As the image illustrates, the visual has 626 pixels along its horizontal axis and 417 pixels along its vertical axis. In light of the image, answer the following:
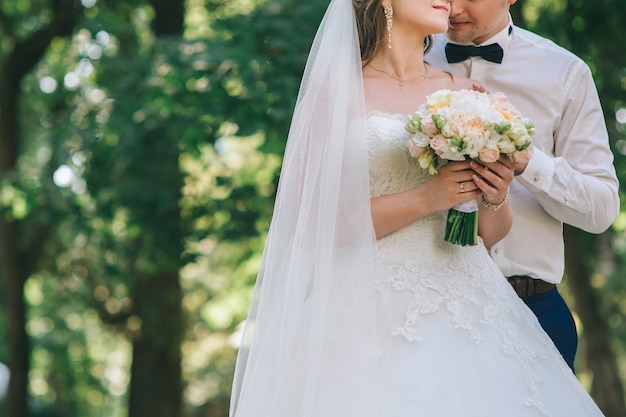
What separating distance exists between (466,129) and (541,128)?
0.90m

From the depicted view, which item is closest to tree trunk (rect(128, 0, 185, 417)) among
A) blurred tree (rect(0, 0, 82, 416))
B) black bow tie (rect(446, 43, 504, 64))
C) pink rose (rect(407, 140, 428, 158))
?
blurred tree (rect(0, 0, 82, 416))

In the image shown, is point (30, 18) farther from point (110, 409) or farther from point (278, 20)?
point (110, 409)

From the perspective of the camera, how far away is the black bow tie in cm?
395

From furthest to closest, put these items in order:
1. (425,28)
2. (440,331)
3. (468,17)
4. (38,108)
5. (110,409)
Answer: (110,409)
(38,108)
(468,17)
(425,28)
(440,331)

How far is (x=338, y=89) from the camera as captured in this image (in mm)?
3477

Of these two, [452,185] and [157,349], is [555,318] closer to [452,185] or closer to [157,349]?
[452,185]

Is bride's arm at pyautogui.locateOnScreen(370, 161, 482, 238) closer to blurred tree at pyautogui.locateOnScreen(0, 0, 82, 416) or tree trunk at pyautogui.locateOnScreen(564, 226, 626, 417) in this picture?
tree trunk at pyautogui.locateOnScreen(564, 226, 626, 417)

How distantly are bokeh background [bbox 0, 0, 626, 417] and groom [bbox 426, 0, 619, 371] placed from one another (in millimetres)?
2894

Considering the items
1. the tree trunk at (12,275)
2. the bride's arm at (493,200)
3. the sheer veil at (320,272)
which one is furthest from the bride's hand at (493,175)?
the tree trunk at (12,275)

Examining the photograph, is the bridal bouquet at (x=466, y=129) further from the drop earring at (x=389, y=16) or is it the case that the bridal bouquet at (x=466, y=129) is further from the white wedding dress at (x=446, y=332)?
the drop earring at (x=389, y=16)

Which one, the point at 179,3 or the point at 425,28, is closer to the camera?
the point at 425,28

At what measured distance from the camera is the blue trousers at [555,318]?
3.99 metres

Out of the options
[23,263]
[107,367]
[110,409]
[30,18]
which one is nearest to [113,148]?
[23,263]

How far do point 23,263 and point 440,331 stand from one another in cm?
915
